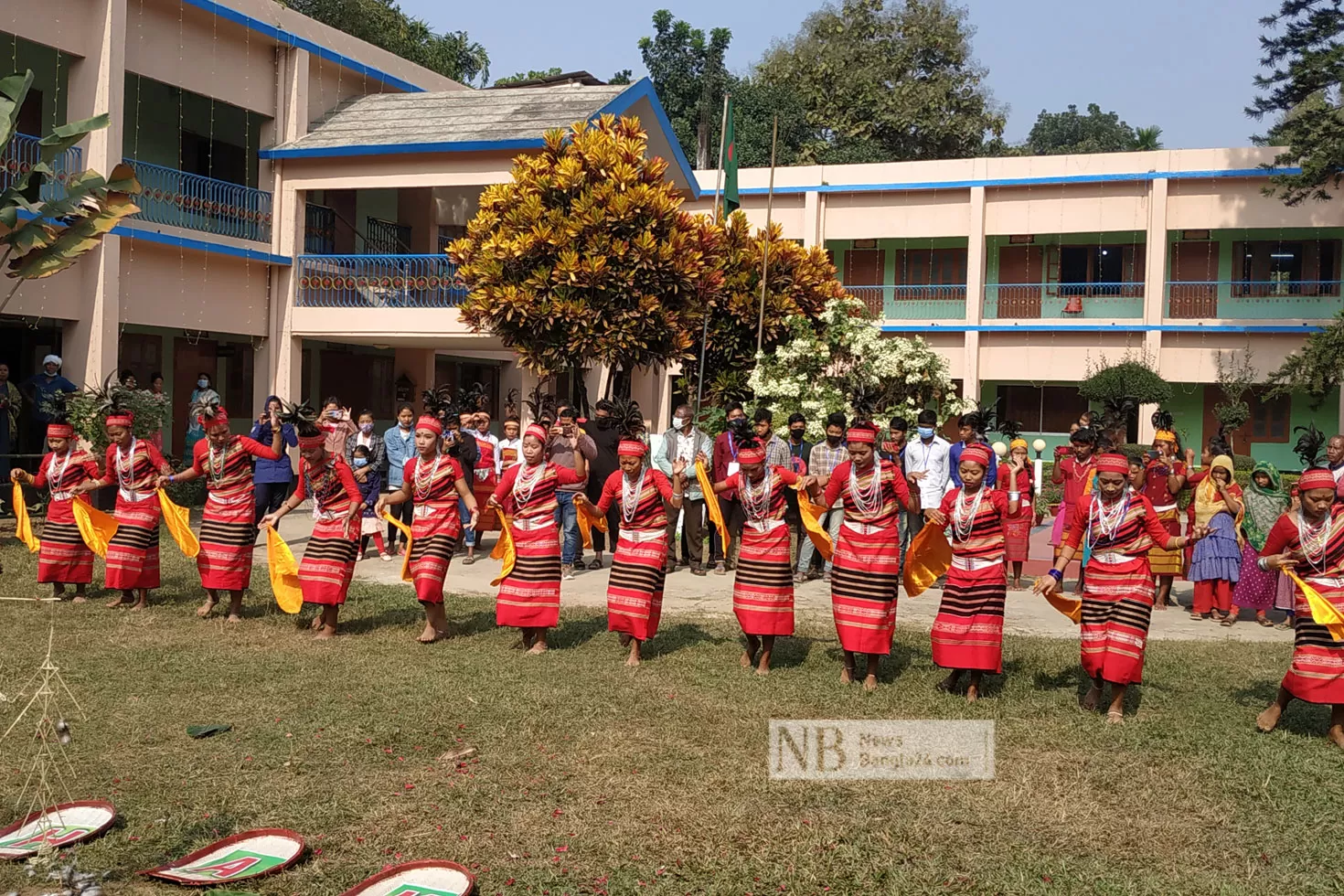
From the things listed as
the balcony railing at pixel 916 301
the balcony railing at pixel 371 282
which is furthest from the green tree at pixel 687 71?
the balcony railing at pixel 371 282

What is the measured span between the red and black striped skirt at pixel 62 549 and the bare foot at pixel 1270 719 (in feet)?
29.3

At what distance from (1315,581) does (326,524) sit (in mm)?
6679

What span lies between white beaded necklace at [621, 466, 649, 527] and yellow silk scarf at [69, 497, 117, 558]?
4535mm

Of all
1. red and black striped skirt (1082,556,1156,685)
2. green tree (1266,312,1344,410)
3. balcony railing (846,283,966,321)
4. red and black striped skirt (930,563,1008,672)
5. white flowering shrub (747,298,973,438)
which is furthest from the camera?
balcony railing (846,283,966,321)

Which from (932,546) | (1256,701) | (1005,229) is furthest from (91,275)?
(1005,229)

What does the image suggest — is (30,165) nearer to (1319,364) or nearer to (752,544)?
(752,544)

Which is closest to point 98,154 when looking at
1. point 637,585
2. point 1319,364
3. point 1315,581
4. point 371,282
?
point 371,282

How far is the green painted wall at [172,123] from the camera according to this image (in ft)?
58.0

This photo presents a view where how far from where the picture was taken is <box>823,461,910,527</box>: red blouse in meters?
7.70

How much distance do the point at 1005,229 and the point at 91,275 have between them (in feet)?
65.9

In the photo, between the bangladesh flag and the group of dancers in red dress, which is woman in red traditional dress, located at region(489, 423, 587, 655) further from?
the bangladesh flag

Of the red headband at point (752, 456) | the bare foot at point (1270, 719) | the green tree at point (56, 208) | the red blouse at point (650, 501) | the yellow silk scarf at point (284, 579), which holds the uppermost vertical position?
the green tree at point (56, 208)

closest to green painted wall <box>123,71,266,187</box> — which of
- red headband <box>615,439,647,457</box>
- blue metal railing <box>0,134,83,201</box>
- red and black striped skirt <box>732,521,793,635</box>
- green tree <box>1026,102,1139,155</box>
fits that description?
blue metal railing <box>0,134,83,201</box>

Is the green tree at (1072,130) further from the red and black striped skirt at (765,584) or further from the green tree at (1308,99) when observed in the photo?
the red and black striped skirt at (765,584)
